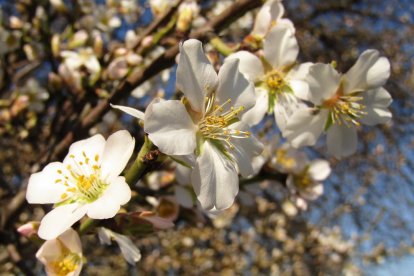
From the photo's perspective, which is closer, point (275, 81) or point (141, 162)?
point (141, 162)

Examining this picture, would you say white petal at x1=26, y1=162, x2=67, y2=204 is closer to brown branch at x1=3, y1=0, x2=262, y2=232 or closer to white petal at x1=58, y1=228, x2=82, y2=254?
white petal at x1=58, y1=228, x2=82, y2=254

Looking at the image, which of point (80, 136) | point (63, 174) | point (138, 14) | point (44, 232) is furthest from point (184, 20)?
point (138, 14)

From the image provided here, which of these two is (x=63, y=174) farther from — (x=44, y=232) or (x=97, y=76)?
(x=97, y=76)

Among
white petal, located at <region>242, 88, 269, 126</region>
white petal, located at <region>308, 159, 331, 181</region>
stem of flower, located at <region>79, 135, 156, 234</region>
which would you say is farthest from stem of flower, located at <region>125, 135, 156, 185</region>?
white petal, located at <region>308, 159, 331, 181</region>

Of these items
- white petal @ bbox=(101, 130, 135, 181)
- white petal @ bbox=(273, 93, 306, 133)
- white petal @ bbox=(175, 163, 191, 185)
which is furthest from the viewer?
white petal @ bbox=(175, 163, 191, 185)

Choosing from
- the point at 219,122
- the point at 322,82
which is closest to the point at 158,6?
the point at 322,82

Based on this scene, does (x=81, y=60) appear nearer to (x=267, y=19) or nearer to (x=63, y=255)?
(x=267, y=19)

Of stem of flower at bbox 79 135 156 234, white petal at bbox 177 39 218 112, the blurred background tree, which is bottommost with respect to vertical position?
the blurred background tree
